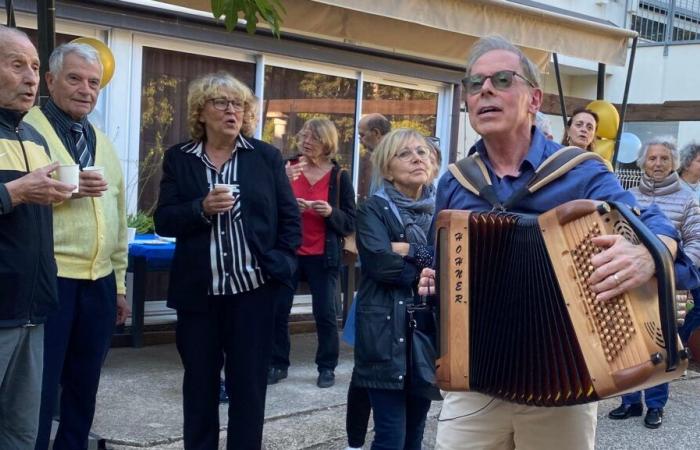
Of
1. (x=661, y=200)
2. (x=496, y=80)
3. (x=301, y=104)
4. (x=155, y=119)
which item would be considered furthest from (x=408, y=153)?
(x=301, y=104)

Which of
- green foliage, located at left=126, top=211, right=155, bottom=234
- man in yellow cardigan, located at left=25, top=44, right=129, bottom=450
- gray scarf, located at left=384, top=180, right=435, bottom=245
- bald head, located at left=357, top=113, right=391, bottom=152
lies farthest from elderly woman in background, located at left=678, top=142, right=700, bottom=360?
man in yellow cardigan, located at left=25, top=44, right=129, bottom=450

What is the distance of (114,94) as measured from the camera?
6672 millimetres

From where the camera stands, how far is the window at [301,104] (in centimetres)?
791

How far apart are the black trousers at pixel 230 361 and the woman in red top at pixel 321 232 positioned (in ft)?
6.25

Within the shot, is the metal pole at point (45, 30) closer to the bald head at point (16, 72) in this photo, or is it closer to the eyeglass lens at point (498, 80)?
the bald head at point (16, 72)

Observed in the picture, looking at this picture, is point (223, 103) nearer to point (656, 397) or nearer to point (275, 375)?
point (275, 375)

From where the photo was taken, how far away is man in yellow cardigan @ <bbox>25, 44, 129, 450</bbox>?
368 cm

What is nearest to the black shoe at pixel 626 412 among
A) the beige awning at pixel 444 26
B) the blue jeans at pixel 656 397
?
the blue jeans at pixel 656 397

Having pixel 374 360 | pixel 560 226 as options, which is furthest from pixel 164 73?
pixel 560 226

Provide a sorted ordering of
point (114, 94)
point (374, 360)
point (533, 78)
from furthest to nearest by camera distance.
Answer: point (114, 94)
point (374, 360)
point (533, 78)

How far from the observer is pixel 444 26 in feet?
21.0

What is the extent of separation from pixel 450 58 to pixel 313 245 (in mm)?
3145

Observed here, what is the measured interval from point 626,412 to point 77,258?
402 cm

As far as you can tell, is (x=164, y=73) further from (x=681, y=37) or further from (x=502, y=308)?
(x=681, y=37)
